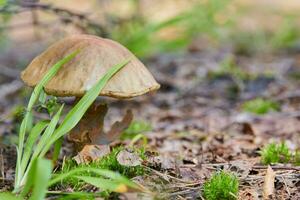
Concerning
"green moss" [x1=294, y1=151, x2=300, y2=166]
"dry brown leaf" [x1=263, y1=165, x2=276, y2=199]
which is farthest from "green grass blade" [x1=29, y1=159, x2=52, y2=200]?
"green moss" [x1=294, y1=151, x2=300, y2=166]

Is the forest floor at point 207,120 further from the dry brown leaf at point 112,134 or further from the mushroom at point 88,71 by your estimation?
the mushroom at point 88,71

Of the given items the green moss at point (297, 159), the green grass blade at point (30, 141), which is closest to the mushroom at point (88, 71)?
the green grass blade at point (30, 141)

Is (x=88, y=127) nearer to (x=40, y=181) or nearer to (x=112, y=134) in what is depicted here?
(x=112, y=134)

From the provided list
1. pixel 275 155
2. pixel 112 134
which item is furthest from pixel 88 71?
pixel 275 155

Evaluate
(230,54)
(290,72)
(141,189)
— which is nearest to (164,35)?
(230,54)

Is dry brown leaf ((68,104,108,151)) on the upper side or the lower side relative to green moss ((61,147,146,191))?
upper

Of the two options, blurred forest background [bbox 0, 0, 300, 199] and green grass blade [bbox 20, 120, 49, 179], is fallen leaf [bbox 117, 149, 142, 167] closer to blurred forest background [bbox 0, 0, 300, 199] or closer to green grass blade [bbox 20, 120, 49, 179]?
blurred forest background [bbox 0, 0, 300, 199]
